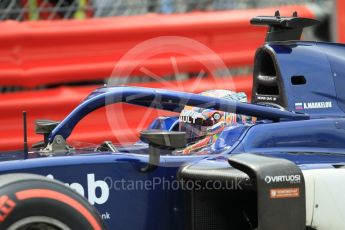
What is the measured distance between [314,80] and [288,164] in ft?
3.40

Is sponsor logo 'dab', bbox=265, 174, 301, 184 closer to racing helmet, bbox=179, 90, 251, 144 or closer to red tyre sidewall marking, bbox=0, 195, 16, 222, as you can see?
racing helmet, bbox=179, 90, 251, 144

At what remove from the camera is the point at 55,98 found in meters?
6.51

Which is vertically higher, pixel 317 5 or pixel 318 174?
pixel 317 5

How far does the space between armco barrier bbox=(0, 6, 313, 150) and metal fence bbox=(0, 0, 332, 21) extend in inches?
15.2

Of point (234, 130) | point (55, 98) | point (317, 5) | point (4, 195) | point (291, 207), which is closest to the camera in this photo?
point (4, 195)

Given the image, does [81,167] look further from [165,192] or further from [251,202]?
[251,202]

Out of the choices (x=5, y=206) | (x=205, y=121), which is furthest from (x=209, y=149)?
(x=5, y=206)

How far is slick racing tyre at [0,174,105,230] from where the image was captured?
3307 millimetres

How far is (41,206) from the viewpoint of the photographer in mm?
3336

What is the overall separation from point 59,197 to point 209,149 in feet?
3.71

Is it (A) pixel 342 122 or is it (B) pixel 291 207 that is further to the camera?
(A) pixel 342 122

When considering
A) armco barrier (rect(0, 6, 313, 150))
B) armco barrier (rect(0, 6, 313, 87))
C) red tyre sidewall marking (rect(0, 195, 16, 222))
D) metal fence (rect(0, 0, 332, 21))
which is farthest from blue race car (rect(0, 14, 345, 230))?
metal fence (rect(0, 0, 332, 21))

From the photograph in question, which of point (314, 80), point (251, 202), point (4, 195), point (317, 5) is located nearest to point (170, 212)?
point (251, 202)

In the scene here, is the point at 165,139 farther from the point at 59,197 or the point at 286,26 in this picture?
the point at 286,26
